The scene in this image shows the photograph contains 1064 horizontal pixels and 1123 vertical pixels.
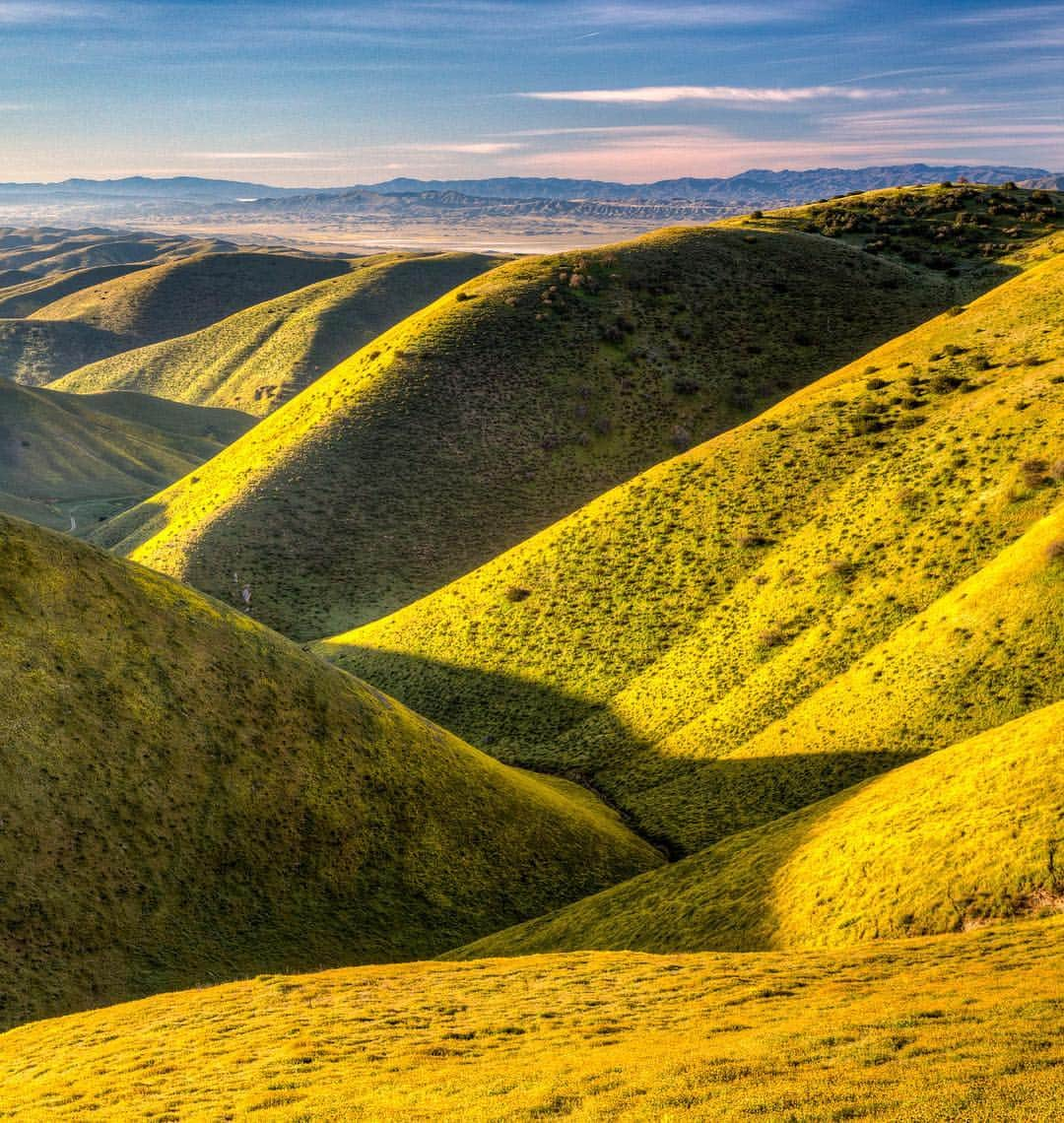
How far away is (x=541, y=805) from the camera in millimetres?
44781

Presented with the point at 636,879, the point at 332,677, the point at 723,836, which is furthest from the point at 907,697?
the point at 332,677

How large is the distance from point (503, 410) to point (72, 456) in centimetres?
10894

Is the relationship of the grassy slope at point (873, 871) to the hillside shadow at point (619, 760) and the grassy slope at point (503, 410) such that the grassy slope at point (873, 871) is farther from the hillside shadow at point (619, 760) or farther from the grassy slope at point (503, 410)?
the grassy slope at point (503, 410)

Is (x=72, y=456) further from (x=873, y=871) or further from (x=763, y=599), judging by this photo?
(x=873, y=871)

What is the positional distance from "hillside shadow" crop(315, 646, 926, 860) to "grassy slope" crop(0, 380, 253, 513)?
116812 mm

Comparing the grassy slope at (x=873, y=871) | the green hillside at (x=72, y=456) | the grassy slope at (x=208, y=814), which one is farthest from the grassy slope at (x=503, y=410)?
the grassy slope at (x=873, y=871)

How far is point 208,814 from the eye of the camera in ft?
112

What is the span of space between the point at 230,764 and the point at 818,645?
32.9 meters

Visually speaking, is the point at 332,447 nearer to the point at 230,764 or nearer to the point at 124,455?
the point at 230,764

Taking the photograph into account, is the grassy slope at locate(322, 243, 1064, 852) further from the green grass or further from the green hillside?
the green hillside

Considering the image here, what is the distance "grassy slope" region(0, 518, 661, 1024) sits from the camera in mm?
29312

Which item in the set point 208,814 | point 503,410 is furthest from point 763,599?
point 503,410

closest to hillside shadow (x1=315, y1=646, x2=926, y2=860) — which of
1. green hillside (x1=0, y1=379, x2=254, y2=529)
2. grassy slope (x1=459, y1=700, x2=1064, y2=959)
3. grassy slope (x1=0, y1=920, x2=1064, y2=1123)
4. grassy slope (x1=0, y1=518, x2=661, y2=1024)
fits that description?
grassy slope (x1=0, y1=518, x2=661, y2=1024)

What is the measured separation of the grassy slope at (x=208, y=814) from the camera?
2931cm
